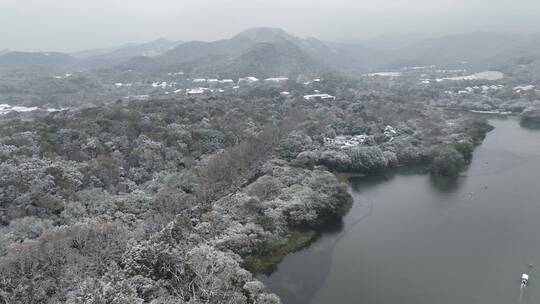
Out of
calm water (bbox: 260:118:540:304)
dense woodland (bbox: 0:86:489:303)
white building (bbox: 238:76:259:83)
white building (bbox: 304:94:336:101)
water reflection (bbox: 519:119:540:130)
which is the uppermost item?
white building (bbox: 238:76:259:83)

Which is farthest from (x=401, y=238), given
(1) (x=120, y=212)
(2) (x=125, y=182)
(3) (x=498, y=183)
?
(2) (x=125, y=182)

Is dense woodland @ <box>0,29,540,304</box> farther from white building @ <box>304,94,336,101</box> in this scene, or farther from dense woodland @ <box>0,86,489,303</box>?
white building @ <box>304,94,336,101</box>

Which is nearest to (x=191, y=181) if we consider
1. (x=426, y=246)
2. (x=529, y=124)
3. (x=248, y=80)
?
(x=426, y=246)

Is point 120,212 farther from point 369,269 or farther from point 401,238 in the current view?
point 401,238

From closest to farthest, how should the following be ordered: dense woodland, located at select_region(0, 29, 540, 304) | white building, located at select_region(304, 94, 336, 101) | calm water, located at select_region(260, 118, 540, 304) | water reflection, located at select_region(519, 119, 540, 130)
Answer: dense woodland, located at select_region(0, 29, 540, 304), calm water, located at select_region(260, 118, 540, 304), water reflection, located at select_region(519, 119, 540, 130), white building, located at select_region(304, 94, 336, 101)

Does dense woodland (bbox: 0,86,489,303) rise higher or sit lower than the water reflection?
higher

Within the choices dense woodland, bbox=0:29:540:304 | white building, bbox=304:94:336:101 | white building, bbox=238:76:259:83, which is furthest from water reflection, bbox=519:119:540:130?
white building, bbox=238:76:259:83

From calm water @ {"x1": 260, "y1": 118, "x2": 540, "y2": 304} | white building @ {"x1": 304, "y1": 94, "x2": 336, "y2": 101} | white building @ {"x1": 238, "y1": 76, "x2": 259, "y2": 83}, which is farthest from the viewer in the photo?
white building @ {"x1": 238, "y1": 76, "x2": 259, "y2": 83}

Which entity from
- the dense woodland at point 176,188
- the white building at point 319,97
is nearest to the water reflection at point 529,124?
the dense woodland at point 176,188

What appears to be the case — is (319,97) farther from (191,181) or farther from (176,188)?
(176,188)
